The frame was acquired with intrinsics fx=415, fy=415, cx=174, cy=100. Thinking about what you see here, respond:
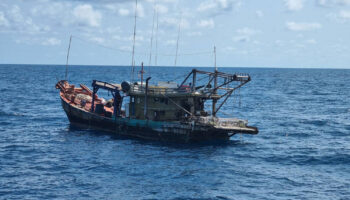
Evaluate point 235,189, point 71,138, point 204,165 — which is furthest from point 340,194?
point 71,138

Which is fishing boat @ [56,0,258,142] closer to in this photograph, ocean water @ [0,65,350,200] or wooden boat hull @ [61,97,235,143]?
wooden boat hull @ [61,97,235,143]

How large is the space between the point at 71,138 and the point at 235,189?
2106 centimetres

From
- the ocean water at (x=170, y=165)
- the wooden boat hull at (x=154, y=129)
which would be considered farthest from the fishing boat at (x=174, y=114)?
the ocean water at (x=170, y=165)

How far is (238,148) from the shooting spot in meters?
39.2

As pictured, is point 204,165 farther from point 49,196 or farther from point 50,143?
point 50,143

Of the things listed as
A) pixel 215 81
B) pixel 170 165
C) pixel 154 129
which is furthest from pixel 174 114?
pixel 170 165

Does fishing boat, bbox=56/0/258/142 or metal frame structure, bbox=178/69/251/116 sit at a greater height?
metal frame structure, bbox=178/69/251/116

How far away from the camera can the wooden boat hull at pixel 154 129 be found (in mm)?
38566

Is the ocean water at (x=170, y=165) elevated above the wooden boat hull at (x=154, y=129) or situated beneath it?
situated beneath

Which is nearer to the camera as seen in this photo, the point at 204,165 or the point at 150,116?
the point at 204,165

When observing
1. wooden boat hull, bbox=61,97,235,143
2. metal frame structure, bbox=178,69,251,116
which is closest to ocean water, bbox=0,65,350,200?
wooden boat hull, bbox=61,97,235,143

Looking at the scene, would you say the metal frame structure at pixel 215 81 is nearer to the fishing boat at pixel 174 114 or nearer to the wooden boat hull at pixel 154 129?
the fishing boat at pixel 174 114

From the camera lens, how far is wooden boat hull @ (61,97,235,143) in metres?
38.6

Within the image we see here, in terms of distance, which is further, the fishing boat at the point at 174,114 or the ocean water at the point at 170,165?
the fishing boat at the point at 174,114
